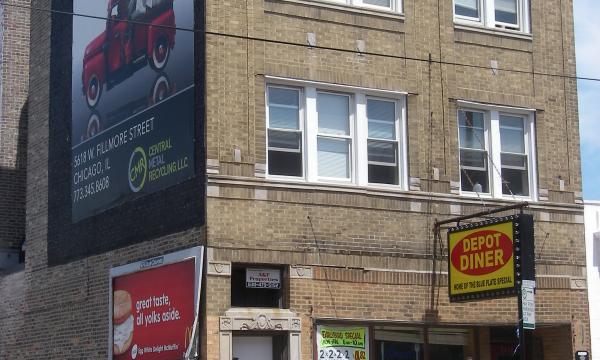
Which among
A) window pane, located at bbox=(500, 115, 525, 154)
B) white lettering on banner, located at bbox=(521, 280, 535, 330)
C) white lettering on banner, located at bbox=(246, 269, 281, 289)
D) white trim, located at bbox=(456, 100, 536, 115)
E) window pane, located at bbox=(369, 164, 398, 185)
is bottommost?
white lettering on banner, located at bbox=(521, 280, 535, 330)

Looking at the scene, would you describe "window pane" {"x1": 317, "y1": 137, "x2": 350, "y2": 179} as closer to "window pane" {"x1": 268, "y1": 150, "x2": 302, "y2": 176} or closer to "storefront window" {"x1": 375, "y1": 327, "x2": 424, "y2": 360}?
"window pane" {"x1": 268, "y1": 150, "x2": 302, "y2": 176}

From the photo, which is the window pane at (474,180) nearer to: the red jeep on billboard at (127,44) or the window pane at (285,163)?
the window pane at (285,163)

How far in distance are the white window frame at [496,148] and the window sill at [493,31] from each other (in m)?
1.44

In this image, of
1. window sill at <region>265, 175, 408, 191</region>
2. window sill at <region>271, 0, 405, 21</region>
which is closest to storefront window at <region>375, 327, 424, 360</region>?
window sill at <region>265, 175, 408, 191</region>

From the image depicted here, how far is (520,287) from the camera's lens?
19125 millimetres

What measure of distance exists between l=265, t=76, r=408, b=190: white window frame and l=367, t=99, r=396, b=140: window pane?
0.25 feet

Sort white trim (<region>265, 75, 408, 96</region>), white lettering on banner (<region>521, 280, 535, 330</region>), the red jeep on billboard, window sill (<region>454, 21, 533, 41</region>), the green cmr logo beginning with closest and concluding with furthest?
white lettering on banner (<region>521, 280, 535, 330</region>)
white trim (<region>265, 75, 408, 96</region>)
the red jeep on billboard
the green cmr logo
window sill (<region>454, 21, 533, 41</region>)

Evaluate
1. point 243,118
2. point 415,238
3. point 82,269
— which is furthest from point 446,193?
point 82,269

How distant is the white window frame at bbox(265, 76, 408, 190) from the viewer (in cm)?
2036

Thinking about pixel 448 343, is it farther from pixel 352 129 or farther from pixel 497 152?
pixel 352 129

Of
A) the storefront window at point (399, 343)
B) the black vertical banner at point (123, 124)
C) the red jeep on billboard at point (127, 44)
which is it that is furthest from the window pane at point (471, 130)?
the red jeep on billboard at point (127, 44)

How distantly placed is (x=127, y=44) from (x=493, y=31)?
7.15 m

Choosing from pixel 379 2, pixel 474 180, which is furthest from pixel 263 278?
pixel 379 2

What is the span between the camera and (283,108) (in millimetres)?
20391
